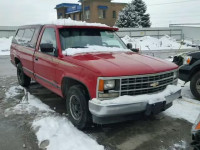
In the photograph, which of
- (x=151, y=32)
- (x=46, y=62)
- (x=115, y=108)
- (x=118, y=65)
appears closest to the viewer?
(x=115, y=108)

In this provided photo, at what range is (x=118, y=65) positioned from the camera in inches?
140

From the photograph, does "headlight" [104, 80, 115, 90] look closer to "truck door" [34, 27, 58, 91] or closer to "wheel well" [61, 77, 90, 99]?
"wheel well" [61, 77, 90, 99]

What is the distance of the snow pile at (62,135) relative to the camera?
3.40 metres

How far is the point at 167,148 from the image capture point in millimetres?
3438

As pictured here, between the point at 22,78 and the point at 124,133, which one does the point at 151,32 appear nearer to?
the point at 22,78

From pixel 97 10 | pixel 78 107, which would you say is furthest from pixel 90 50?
pixel 97 10

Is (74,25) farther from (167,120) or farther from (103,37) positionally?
(167,120)

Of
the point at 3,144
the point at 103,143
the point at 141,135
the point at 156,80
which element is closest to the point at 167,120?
the point at 141,135

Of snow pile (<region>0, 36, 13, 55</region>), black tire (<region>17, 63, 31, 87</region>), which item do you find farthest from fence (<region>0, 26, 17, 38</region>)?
black tire (<region>17, 63, 31, 87</region>)

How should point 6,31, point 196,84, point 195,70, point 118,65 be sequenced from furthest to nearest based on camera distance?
point 6,31 < point 195,70 < point 196,84 < point 118,65

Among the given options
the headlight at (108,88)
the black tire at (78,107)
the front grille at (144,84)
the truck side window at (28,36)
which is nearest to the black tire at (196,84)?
the front grille at (144,84)

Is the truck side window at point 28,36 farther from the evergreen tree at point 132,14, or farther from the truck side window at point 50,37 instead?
the evergreen tree at point 132,14

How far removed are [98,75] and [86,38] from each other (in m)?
1.67

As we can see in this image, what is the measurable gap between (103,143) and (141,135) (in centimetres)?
75
